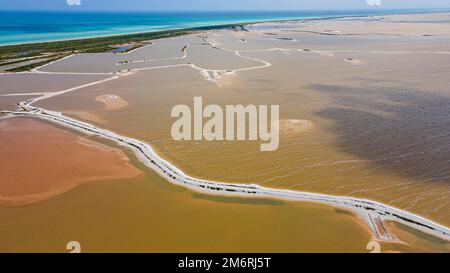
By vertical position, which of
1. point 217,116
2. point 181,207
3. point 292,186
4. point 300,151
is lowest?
point 181,207

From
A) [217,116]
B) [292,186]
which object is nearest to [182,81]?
[217,116]

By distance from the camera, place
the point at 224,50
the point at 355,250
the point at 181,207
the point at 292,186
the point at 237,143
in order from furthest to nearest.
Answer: the point at 224,50 → the point at 237,143 → the point at 292,186 → the point at 181,207 → the point at 355,250

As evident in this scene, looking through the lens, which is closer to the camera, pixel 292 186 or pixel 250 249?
pixel 250 249

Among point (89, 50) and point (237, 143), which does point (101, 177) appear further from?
point (89, 50)

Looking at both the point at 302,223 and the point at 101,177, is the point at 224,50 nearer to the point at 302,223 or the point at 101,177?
the point at 101,177

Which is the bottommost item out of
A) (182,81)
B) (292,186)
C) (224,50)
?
(292,186)

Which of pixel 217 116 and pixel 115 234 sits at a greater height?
pixel 217 116

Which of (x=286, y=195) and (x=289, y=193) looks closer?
(x=286, y=195)

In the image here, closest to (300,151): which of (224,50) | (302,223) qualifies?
(302,223)
